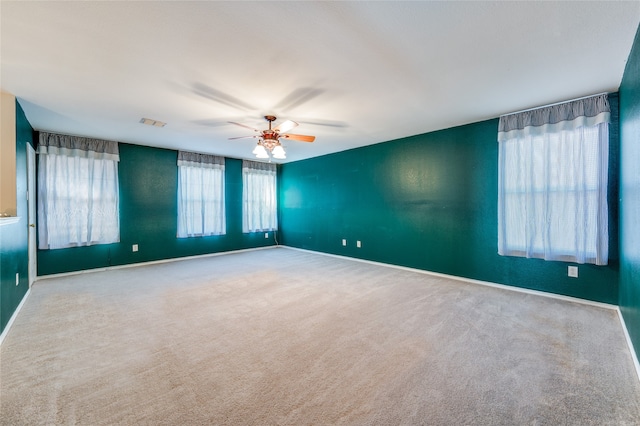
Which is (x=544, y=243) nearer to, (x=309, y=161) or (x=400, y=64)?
(x=400, y=64)

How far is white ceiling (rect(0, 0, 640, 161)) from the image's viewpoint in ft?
5.49

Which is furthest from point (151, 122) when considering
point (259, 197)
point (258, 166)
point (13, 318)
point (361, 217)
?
point (361, 217)

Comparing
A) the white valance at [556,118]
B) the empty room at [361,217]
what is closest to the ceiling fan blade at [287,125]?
the empty room at [361,217]

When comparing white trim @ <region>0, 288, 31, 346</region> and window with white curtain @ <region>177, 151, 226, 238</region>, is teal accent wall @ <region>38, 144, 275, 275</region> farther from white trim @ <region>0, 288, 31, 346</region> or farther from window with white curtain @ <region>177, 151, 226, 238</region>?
white trim @ <region>0, 288, 31, 346</region>

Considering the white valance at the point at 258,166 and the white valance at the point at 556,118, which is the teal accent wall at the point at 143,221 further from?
the white valance at the point at 556,118

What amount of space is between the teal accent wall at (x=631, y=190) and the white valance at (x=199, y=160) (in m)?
6.31

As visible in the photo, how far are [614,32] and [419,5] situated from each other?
1.51m

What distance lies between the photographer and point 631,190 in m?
2.09

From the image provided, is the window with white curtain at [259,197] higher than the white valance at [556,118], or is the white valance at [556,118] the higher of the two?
the white valance at [556,118]

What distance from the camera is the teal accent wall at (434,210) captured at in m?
3.23

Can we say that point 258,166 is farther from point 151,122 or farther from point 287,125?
point 287,125

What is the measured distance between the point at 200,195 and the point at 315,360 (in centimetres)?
501

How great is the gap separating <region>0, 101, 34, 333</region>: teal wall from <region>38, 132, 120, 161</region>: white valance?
1.56ft

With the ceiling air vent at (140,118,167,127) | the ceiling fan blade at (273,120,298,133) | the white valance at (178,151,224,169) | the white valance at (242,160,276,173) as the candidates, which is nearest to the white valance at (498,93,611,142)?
the ceiling fan blade at (273,120,298,133)
